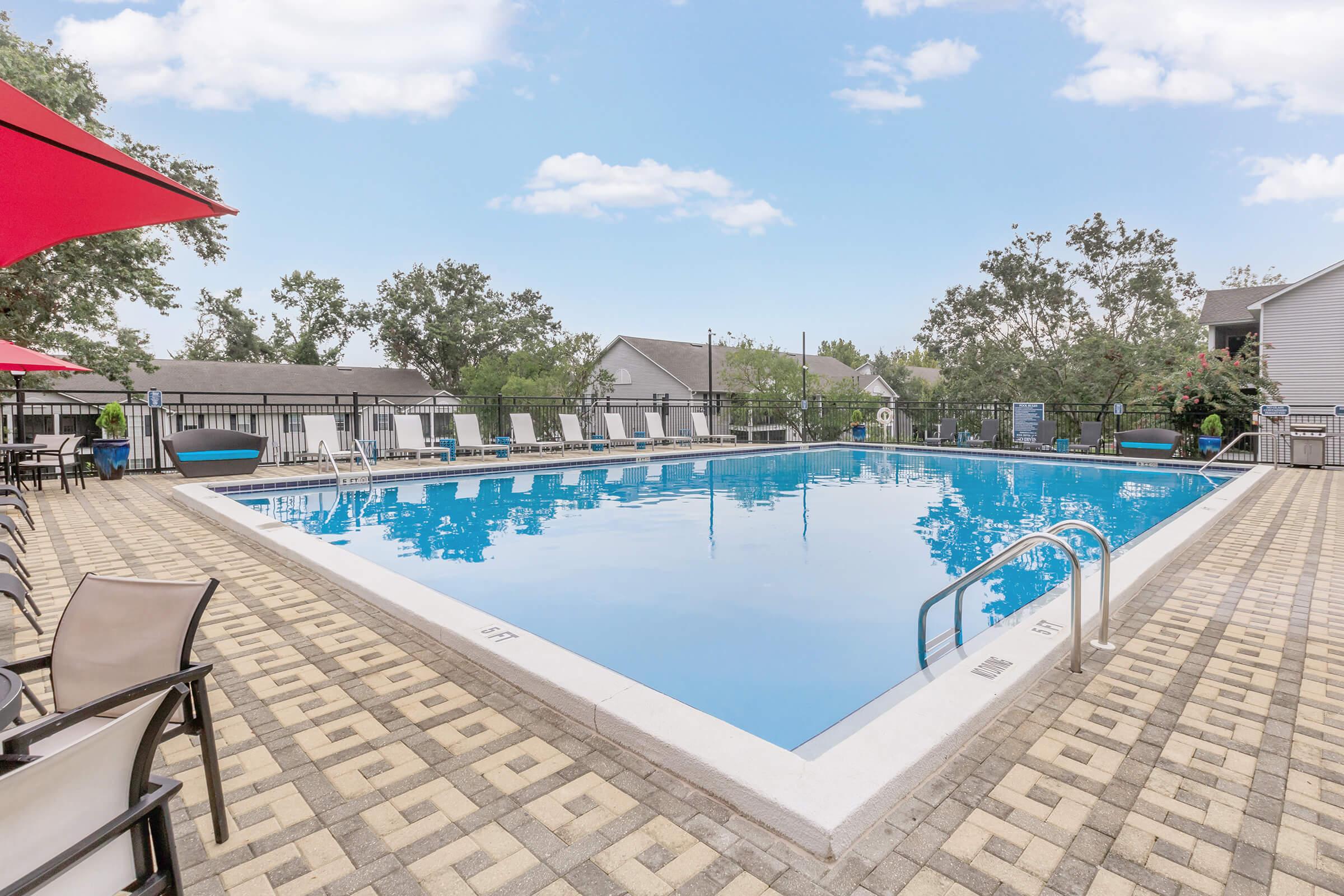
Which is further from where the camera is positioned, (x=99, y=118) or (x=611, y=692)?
(x=99, y=118)

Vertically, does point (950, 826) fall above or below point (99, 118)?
below

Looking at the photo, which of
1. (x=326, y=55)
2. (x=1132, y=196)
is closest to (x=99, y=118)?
(x=326, y=55)

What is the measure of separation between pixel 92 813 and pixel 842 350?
6478 centimetres

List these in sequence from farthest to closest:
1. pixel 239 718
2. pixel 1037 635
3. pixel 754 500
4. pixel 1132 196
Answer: pixel 1132 196, pixel 754 500, pixel 1037 635, pixel 239 718

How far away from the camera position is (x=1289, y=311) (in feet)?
55.9

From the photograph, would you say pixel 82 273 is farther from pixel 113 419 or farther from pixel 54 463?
pixel 54 463

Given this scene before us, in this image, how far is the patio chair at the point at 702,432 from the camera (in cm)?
1739

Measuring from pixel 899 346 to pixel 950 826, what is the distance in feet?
240

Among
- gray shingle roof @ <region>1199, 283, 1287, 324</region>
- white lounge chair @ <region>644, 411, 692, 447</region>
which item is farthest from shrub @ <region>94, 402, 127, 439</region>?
gray shingle roof @ <region>1199, 283, 1287, 324</region>

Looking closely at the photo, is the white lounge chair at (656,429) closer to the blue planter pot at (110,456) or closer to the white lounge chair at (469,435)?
the white lounge chair at (469,435)

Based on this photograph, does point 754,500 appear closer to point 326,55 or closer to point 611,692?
point 611,692

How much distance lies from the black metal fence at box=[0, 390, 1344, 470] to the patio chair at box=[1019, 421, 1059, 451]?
0.90 metres

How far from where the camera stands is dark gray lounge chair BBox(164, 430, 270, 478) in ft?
32.1

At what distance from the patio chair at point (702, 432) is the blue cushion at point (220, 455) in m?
9.97
